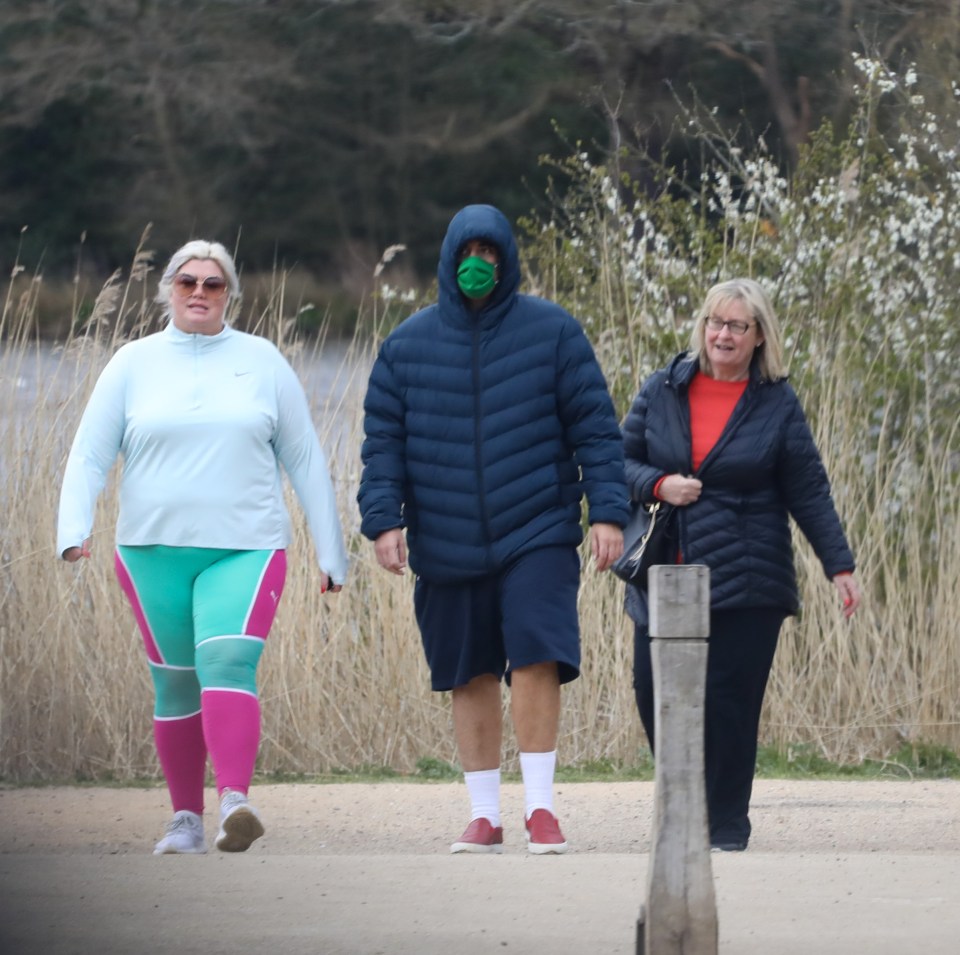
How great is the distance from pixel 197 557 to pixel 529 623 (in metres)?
0.86

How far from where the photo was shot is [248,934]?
427 centimetres

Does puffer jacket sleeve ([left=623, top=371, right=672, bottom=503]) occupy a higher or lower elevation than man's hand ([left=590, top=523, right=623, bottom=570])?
higher

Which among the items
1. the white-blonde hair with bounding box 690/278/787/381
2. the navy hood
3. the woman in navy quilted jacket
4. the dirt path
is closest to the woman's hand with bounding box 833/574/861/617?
the woman in navy quilted jacket

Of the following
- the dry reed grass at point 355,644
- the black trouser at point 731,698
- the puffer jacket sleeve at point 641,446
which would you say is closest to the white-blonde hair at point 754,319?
the puffer jacket sleeve at point 641,446

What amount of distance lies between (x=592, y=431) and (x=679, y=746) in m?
1.45

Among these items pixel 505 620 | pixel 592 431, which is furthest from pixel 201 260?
pixel 505 620

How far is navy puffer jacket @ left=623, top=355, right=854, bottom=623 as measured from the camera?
5551 millimetres

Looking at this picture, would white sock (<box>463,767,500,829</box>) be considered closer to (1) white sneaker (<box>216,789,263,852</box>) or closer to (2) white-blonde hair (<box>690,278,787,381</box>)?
(1) white sneaker (<box>216,789,263,852</box>)

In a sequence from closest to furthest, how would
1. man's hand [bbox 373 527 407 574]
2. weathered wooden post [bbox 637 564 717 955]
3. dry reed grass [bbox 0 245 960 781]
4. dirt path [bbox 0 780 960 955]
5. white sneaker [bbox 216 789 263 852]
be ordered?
weathered wooden post [bbox 637 564 717 955], dirt path [bbox 0 780 960 955], white sneaker [bbox 216 789 263 852], man's hand [bbox 373 527 407 574], dry reed grass [bbox 0 245 960 781]

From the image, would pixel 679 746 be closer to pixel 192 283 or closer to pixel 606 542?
pixel 606 542

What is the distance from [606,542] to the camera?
530cm

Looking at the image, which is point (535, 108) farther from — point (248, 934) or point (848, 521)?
point (248, 934)

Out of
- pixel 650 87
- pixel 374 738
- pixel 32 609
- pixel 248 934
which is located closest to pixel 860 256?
pixel 374 738

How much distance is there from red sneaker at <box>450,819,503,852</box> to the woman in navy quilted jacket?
1.95ft
